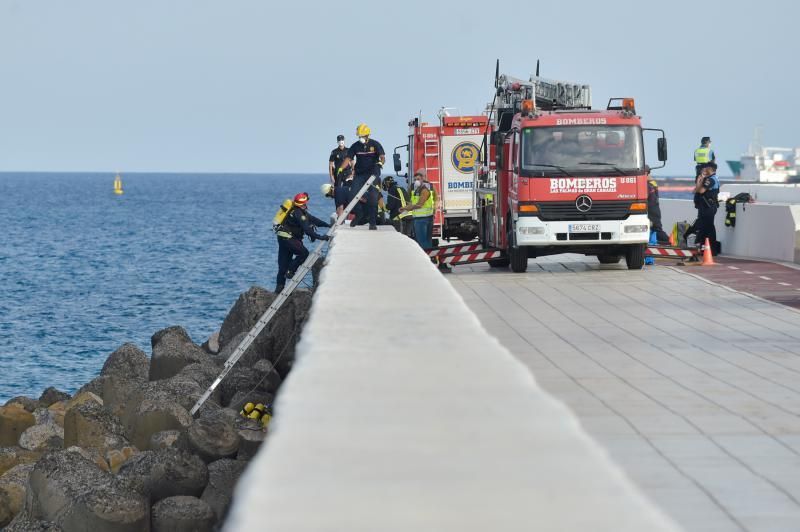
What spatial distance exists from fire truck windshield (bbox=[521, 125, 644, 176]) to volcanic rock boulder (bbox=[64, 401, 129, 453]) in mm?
8609

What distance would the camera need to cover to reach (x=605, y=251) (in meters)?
23.7

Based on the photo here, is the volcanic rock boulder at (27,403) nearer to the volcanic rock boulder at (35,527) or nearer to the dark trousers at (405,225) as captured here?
the dark trousers at (405,225)

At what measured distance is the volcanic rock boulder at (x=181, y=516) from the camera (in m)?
11.7

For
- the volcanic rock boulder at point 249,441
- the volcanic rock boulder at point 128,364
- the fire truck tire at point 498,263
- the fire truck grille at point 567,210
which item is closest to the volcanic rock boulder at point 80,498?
the volcanic rock boulder at point 249,441

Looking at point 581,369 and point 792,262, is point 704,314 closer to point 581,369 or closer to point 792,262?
point 581,369

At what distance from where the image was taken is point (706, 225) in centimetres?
2738

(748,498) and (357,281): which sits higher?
(357,281)

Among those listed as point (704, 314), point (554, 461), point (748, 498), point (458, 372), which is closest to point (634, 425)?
point (748, 498)

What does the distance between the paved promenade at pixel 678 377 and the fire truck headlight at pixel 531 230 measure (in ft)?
2.69

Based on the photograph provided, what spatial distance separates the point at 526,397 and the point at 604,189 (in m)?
17.3

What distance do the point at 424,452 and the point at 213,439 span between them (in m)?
10.2

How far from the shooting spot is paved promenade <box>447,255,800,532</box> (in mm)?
7707

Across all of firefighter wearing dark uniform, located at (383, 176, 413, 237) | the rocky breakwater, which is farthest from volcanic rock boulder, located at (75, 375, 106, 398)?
firefighter wearing dark uniform, located at (383, 176, 413, 237)

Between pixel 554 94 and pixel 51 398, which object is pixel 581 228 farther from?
pixel 51 398
